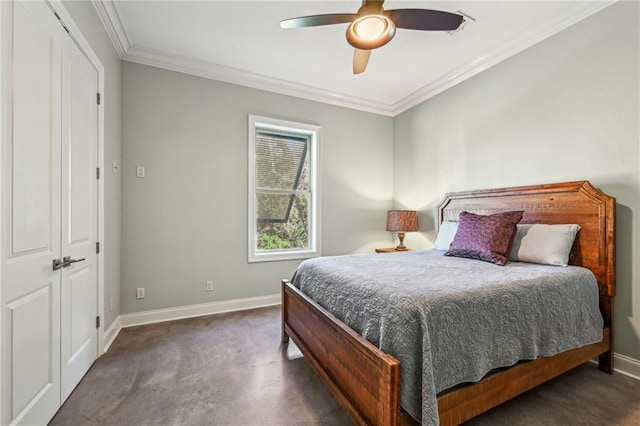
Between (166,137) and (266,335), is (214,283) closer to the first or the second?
(266,335)

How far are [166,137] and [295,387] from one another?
2.81m

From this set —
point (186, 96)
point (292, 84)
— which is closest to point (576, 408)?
point (292, 84)

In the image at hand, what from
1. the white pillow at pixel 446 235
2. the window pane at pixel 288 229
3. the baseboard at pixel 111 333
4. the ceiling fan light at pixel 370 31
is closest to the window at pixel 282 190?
the window pane at pixel 288 229

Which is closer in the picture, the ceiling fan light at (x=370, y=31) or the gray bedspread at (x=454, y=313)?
the gray bedspread at (x=454, y=313)

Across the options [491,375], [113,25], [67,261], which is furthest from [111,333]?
[491,375]

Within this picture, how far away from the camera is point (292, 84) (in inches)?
142

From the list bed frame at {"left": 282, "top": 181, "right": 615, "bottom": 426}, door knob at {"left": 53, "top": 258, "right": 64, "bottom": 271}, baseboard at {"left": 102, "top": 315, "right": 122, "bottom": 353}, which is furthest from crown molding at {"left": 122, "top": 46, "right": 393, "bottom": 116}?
baseboard at {"left": 102, "top": 315, "right": 122, "bottom": 353}

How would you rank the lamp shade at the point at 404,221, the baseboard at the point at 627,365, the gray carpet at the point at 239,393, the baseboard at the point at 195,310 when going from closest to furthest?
1. the gray carpet at the point at 239,393
2. the baseboard at the point at 627,365
3. the baseboard at the point at 195,310
4. the lamp shade at the point at 404,221

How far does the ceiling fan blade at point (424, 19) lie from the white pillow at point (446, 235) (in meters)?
1.92

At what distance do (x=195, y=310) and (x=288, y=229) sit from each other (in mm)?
1517

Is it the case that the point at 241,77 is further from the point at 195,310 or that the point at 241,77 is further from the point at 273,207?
the point at 195,310

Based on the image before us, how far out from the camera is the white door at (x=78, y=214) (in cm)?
173

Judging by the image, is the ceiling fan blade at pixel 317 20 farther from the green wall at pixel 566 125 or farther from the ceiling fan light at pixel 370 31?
the green wall at pixel 566 125

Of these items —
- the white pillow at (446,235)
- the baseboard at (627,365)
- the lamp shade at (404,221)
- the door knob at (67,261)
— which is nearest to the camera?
the door knob at (67,261)
